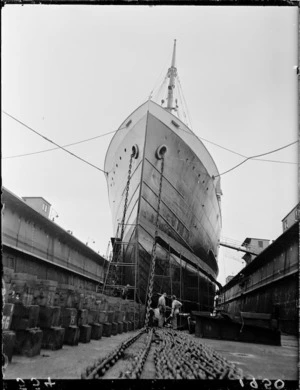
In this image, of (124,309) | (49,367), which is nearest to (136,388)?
(49,367)

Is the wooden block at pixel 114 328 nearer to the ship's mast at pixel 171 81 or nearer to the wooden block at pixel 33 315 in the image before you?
the wooden block at pixel 33 315

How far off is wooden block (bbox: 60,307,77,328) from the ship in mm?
5606

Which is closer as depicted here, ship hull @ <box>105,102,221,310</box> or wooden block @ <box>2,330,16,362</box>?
wooden block @ <box>2,330,16,362</box>

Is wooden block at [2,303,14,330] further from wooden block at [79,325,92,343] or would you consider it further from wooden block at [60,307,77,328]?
wooden block at [79,325,92,343]

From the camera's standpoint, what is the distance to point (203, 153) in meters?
12.3

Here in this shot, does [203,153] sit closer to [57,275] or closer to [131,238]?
[131,238]

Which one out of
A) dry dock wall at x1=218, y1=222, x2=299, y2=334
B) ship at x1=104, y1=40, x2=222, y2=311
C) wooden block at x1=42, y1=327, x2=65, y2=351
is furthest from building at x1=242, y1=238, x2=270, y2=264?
wooden block at x1=42, y1=327, x2=65, y2=351

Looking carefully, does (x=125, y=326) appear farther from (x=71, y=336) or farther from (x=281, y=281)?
(x=281, y=281)

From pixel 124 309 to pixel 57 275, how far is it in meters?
5.06

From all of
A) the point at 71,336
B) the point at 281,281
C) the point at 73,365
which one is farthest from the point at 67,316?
the point at 281,281

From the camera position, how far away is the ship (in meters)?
10.1

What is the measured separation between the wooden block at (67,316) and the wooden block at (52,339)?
0.33m

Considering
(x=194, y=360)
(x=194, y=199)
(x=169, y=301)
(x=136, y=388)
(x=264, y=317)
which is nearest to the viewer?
(x=136, y=388)

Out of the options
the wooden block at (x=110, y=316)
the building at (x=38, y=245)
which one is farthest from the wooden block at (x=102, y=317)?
the building at (x=38, y=245)
